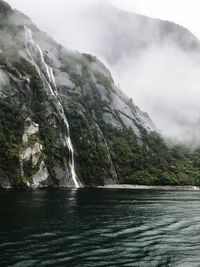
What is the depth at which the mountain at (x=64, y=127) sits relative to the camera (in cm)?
11125

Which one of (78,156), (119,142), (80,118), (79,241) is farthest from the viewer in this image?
(119,142)

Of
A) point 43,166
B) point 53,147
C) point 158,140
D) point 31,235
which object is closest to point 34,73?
point 53,147

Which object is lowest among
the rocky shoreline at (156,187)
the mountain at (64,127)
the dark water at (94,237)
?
the dark water at (94,237)

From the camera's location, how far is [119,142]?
6255 inches

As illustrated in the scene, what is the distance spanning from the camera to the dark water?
29.0 m

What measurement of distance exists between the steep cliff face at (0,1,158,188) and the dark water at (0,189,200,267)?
52.0 m

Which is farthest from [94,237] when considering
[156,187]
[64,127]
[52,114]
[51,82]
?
[51,82]

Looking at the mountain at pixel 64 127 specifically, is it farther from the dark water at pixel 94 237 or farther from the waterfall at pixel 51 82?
the dark water at pixel 94 237

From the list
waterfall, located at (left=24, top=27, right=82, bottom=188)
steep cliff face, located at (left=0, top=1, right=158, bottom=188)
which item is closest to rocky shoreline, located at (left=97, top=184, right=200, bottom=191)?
steep cliff face, located at (left=0, top=1, right=158, bottom=188)

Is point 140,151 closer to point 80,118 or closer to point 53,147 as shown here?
point 80,118

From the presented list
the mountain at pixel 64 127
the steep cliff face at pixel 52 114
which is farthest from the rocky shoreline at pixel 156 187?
the steep cliff face at pixel 52 114

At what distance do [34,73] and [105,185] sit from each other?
158ft

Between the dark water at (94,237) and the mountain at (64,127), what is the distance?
170 ft

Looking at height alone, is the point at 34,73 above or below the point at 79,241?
above
